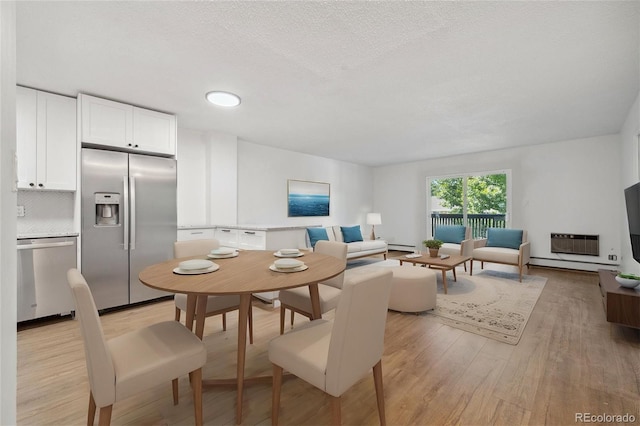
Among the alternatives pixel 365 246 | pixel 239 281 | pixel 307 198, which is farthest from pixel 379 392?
pixel 307 198

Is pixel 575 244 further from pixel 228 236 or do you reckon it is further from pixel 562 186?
pixel 228 236

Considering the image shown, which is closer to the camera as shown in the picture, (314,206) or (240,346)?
(240,346)

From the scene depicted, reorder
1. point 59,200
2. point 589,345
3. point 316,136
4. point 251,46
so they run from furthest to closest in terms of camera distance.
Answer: point 316,136 → point 59,200 → point 589,345 → point 251,46

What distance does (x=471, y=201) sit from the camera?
6.63 metres

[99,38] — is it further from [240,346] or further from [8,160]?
[240,346]

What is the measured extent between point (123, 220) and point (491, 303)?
4576 millimetres

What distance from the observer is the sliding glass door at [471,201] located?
6.21 metres

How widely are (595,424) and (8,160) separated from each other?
9.26 feet

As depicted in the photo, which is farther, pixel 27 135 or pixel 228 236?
pixel 228 236

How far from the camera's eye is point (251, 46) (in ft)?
7.24

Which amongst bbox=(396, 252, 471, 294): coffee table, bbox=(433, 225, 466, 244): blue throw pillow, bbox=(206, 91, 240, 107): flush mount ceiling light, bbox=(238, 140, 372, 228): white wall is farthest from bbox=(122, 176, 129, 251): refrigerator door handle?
bbox=(433, 225, 466, 244): blue throw pillow

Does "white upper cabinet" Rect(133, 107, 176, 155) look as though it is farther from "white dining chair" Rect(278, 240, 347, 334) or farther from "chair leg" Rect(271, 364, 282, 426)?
"chair leg" Rect(271, 364, 282, 426)

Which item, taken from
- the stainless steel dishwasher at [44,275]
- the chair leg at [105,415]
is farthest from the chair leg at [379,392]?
the stainless steel dishwasher at [44,275]

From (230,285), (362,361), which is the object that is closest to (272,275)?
A: (230,285)
